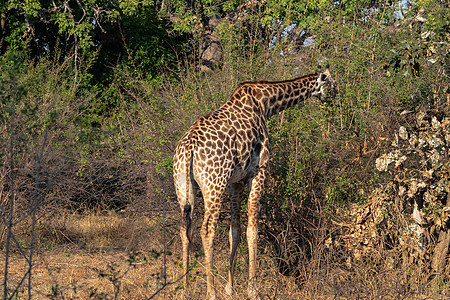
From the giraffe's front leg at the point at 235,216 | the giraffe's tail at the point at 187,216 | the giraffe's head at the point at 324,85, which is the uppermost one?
the giraffe's head at the point at 324,85

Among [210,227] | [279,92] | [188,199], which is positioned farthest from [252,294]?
[279,92]

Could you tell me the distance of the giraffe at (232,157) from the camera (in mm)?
5430

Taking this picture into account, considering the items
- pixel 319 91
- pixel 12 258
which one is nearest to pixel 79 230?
pixel 12 258

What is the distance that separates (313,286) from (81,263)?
3.53 m

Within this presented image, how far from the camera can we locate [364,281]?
5.48 m

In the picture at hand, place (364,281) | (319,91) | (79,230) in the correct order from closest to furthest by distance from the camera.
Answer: (364,281) < (319,91) < (79,230)

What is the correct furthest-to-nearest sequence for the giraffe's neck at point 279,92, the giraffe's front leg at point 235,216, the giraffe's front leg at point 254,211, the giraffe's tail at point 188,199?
the giraffe's neck at point 279,92 < the giraffe's front leg at point 235,216 < the giraffe's front leg at point 254,211 < the giraffe's tail at point 188,199

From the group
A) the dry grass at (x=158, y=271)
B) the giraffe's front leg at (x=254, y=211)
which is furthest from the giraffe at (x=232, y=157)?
the dry grass at (x=158, y=271)

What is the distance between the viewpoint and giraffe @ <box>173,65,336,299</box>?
5430 mm

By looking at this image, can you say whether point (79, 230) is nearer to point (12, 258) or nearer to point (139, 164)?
point (12, 258)

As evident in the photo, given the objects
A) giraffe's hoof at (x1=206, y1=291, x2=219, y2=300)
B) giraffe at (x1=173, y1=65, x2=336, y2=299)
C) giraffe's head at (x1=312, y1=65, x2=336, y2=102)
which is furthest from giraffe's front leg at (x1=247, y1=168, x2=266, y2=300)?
giraffe's head at (x1=312, y1=65, x2=336, y2=102)

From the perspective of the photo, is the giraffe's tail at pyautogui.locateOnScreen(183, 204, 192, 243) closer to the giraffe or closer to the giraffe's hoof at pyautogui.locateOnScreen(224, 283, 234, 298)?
the giraffe

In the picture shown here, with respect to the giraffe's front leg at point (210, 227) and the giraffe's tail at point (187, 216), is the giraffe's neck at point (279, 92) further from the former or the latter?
the giraffe's tail at point (187, 216)

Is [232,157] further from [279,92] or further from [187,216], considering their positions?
[279,92]
